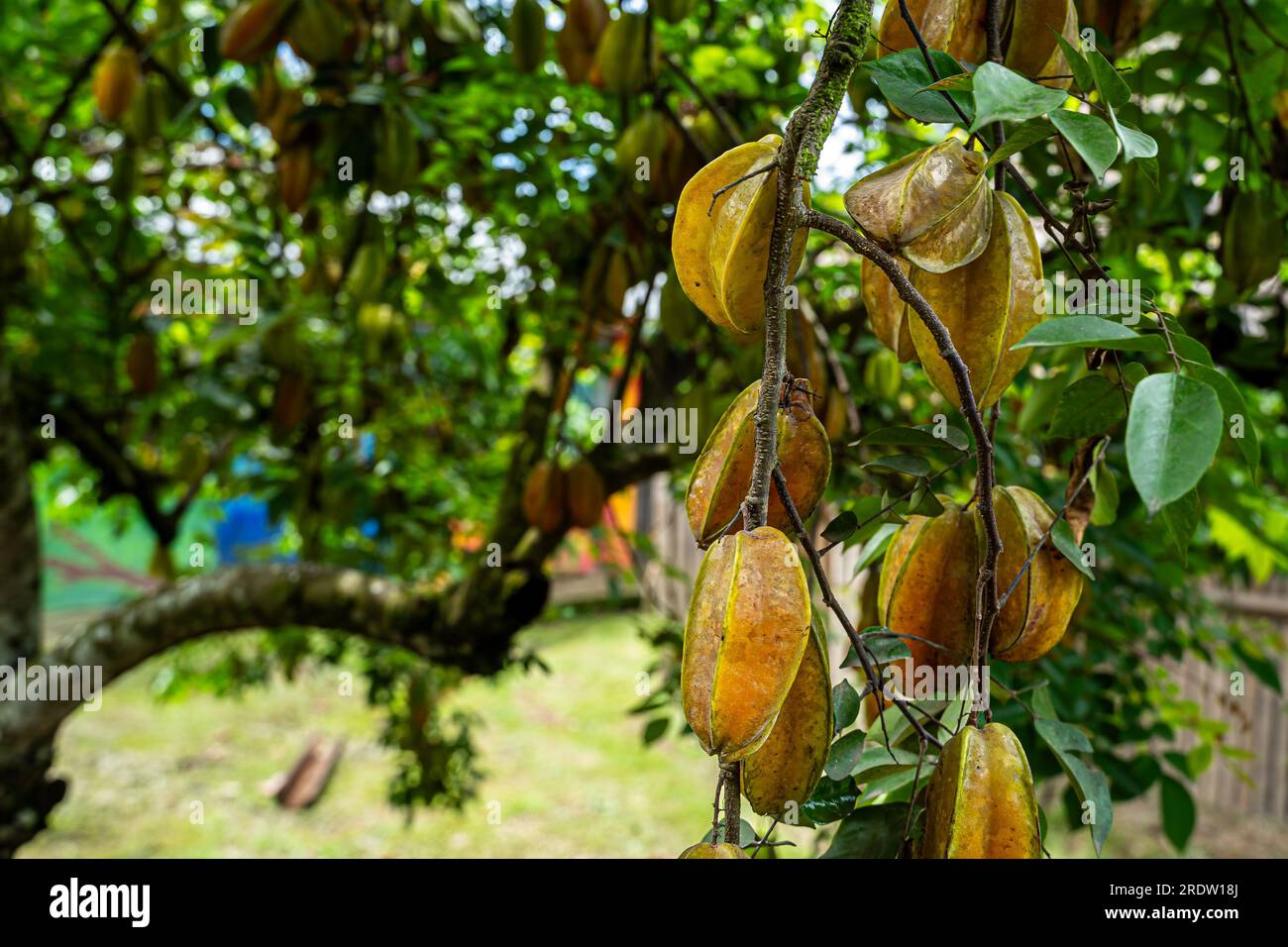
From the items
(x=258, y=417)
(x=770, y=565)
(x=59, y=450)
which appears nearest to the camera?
(x=770, y=565)

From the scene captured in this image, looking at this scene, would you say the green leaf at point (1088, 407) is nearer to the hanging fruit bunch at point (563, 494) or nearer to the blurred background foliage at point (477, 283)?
the blurred background foliage at point (477, 283)

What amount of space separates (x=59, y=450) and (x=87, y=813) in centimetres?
150

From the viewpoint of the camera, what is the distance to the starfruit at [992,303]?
1.68 feet

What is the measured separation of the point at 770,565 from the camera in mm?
452

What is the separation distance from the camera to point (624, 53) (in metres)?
1.27

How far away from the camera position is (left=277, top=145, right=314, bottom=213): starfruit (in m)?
1.59

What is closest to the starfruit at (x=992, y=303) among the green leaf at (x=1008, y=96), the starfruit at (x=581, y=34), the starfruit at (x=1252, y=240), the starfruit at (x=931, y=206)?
the starfruit at (x=931, y=206)

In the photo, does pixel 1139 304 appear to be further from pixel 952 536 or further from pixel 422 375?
pixel 422 375

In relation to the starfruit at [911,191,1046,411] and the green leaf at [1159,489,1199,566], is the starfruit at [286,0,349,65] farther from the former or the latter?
the green leaf at [1159,489,1199,566]

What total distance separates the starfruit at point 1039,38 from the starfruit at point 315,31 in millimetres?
1070

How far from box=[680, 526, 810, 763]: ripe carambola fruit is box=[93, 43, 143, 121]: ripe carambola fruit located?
1.69m

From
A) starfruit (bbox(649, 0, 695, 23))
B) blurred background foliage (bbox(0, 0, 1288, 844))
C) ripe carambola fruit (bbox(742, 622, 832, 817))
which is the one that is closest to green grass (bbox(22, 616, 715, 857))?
blurred background foliage (bbox(0, 0, 1288, 844))

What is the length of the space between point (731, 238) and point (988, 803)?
0.30 metres
